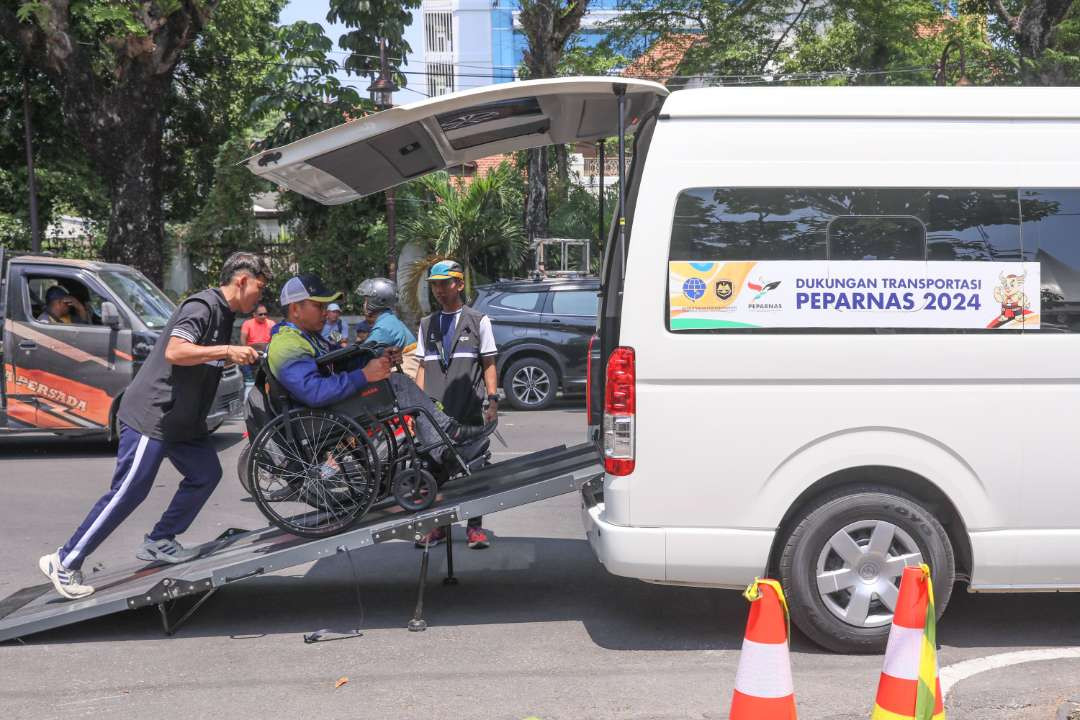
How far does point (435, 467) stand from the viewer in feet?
19.6

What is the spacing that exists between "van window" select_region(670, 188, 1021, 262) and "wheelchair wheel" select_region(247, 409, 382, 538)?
191 cm

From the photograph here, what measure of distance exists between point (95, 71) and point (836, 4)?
580 inches

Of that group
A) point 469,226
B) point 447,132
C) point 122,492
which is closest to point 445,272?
point 447,132

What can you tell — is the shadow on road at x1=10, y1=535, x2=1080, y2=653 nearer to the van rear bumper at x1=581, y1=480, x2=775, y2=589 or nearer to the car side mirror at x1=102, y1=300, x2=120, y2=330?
the van rear bumper at x1=581, y1=480, x2=775, y2=589

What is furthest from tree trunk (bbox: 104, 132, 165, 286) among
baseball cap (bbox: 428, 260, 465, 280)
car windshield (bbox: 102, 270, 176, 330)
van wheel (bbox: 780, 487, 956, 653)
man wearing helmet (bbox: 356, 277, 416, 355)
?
van wheel (bbox: 780, 487, 956, 653)

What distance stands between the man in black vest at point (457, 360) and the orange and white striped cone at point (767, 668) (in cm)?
370

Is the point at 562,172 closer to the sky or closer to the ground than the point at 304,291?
closer to the sky

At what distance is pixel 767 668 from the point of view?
298 centimetres

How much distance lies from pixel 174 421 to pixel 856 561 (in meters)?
3.40

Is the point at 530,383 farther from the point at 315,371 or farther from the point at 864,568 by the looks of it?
the point at 864,568

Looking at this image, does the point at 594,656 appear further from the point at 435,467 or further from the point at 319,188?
the point at 319,188

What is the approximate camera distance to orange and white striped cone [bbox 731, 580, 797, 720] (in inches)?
117

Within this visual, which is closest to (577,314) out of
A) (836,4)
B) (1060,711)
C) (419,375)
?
(419,375)

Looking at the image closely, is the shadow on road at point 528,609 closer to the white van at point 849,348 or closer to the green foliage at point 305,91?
the white van at point 849,348
